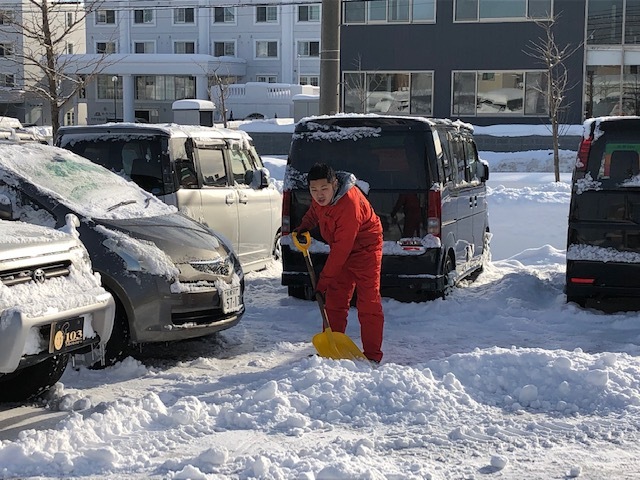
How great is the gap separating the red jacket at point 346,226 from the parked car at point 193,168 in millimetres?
2773

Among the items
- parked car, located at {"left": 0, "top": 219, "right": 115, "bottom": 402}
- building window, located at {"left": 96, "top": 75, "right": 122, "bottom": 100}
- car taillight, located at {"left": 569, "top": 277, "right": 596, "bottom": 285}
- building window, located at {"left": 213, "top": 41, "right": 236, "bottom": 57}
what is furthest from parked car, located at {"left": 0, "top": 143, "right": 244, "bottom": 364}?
building window, located at {"left": 213, "top": 41, "right": 236, "bottom": 57}

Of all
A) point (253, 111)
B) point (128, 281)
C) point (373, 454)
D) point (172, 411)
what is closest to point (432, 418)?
point (373, 454)

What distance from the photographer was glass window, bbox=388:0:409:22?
35500 mm

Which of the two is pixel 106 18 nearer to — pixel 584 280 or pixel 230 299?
pixel 584 280

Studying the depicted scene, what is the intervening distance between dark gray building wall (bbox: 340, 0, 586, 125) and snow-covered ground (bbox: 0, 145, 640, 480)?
27360 millimetres

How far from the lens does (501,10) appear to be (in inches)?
1368

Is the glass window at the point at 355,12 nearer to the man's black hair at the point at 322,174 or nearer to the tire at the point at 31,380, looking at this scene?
the man's black hair at the point at 322,174

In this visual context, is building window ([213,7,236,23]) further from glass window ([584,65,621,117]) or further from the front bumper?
the front bumper

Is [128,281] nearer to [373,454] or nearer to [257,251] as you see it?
[373,454]

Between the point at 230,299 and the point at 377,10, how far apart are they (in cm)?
2952

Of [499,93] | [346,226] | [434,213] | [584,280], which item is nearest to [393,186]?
[434,213]

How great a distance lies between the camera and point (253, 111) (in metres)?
51.5

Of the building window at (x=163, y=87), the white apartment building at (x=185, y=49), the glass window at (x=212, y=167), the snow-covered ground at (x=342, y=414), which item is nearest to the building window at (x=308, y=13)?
the white apartment building at (x=185, y=49)

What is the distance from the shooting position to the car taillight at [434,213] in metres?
9.27
